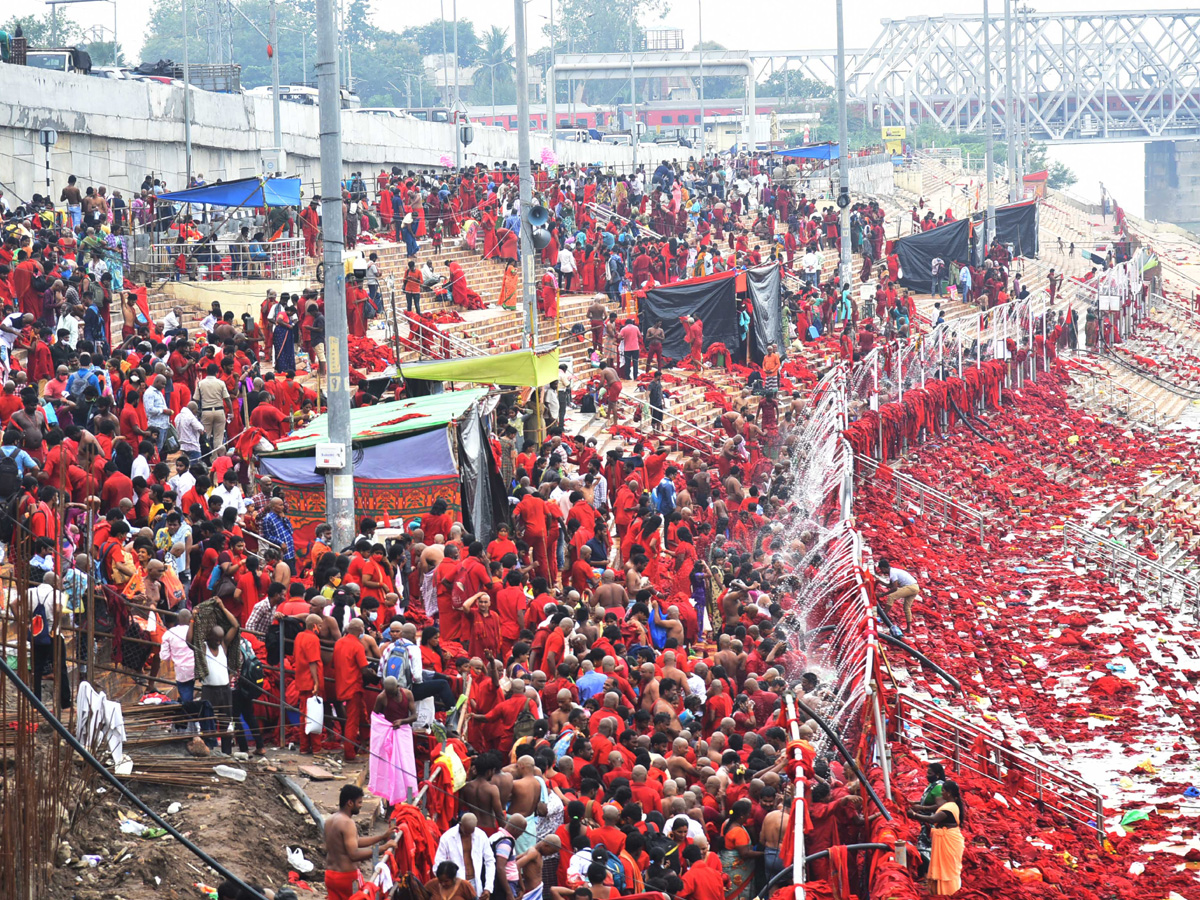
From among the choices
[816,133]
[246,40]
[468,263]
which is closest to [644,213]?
[468,263]

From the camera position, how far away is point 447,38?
124562 mm

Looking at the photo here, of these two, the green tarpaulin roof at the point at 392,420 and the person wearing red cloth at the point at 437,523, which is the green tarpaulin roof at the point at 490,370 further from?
the person wearing red cloth at the point at 437,523

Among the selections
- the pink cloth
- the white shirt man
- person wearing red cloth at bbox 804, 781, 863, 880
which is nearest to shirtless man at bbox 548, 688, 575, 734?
the pink cloth

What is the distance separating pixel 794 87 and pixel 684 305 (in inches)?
4155

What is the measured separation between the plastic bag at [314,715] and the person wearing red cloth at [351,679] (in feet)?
0.55

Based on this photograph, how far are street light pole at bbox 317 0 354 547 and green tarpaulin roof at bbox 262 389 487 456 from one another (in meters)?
1.48

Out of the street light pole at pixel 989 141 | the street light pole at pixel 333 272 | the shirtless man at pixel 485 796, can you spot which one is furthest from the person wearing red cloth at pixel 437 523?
the street light pole at pixel 989 141

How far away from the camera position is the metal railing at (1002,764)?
1553cm

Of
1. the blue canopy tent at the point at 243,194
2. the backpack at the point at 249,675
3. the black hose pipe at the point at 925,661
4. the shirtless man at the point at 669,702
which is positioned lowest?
the black hose pipe at the point at 925,661

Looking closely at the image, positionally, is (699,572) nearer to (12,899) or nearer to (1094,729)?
(1094,729)

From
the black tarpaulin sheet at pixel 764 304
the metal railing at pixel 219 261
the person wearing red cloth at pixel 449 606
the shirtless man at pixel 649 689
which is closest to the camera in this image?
the shirtless man at pixel 649 689

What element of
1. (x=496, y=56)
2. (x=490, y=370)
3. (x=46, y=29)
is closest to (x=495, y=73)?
(x=496, y=56)

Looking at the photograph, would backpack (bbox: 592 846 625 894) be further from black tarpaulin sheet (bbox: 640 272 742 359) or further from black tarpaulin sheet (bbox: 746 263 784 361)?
black tarpaulin sheet (bbox: 746 263 784 361)

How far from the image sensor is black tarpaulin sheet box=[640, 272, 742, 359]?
30.2m
